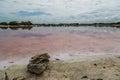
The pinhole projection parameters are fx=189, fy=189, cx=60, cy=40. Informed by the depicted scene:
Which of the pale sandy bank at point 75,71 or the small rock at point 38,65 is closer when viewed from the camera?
the pale sandy bank at point 75,71

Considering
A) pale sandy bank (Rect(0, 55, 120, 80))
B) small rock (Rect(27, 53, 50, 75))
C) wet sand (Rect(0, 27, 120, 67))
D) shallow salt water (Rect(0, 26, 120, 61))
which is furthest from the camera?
shallow salt water (Rect(0, 26, 120, 61))

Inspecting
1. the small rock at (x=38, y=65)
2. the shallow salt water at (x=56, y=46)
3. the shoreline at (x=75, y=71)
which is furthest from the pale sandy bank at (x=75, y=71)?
the shallow salt water at (x=56, y=46)

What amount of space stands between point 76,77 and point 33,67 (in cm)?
237

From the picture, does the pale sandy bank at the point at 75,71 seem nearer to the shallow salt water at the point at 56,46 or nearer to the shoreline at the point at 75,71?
the shoreline at the point at 75,71

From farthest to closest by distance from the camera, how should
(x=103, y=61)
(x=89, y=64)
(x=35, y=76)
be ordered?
(x=103, y=61)
(x=89, y=64)
(x=35, y=76)

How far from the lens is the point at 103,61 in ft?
40.1

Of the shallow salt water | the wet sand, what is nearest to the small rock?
the wet sand

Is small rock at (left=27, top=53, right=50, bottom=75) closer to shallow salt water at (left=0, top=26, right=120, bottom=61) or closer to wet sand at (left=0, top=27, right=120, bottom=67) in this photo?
wet sand at (left=0, top=27, right=120, bottom=67)

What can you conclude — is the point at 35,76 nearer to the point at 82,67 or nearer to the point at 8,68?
the point at 8,68

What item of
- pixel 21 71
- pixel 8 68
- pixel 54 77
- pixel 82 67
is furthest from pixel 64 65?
pixel 8 68

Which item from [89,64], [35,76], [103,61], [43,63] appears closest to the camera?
[35,76]

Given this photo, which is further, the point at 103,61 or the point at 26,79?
the point at 103,61

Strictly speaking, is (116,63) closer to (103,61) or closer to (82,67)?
(103,61)

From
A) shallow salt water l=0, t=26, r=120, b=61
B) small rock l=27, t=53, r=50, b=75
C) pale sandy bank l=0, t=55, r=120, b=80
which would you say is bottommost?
shallow salt water l=0, t=26, r=120, b=61
